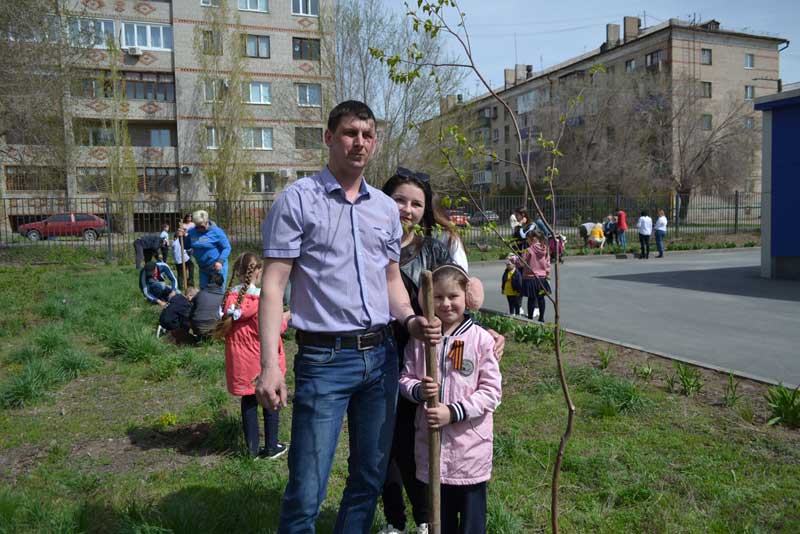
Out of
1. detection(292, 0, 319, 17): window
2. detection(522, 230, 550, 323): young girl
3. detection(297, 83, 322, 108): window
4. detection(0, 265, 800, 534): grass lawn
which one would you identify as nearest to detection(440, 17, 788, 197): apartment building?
detection(292, 0, 319, 17): window

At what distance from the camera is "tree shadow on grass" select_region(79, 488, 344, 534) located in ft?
10.0

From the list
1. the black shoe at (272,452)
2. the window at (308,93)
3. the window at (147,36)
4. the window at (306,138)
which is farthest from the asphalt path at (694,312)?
the window at (147,36)

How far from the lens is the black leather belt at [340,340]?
2365 millimetres

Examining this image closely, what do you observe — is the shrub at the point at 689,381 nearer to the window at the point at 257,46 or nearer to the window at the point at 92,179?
the window at the point at 257,46

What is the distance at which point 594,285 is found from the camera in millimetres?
14328

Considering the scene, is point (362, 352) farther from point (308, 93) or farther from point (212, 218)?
point (308, 93)

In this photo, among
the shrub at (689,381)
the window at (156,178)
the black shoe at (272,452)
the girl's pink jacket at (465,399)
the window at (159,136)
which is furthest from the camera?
the window at (159,136)

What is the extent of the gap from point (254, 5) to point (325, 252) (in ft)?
137

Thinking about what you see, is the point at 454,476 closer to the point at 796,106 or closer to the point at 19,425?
the point at 19,425

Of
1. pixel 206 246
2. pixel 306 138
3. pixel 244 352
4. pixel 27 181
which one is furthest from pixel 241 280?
pixel 27 181

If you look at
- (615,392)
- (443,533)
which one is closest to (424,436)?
(443,533)

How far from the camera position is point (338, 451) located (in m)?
4.50

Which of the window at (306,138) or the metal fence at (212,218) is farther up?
the window at (306,138)

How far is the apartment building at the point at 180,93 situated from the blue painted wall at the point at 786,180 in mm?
26061
